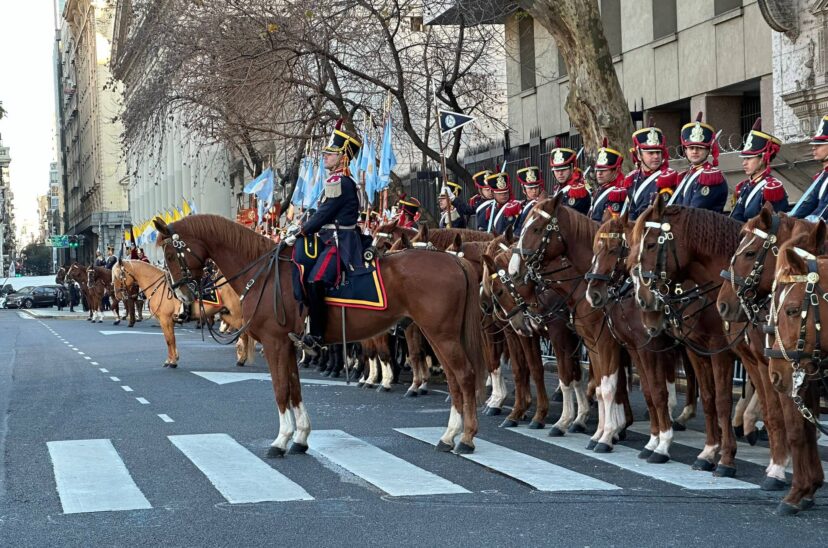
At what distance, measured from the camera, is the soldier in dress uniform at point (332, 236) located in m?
11.6

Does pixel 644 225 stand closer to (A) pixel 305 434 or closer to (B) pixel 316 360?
(A) pixel 305 434

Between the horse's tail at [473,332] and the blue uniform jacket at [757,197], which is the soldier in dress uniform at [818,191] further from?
the horse's tail at [473,332]

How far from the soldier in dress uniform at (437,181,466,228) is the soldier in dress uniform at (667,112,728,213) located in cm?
708

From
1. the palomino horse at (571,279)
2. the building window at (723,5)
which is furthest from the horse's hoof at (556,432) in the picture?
the building window at (723,5)

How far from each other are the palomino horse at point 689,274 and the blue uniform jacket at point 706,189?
0.96 metres

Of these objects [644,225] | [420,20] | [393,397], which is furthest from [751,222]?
[420,20]

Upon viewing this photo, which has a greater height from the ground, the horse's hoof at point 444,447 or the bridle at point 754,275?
the bridle at point 754,275

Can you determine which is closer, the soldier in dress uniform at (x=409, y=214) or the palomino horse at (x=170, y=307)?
the soldier in dress uniform at (x=409, y=214)

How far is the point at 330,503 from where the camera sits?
8828 mm

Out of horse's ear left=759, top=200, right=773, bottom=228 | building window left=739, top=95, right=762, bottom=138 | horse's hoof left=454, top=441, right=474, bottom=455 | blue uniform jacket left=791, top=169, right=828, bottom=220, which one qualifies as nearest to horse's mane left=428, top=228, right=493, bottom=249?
horse's hoof left=454, top=441, right=474, bottom=455

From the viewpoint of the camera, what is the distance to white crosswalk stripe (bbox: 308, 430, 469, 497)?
9352 millimetres

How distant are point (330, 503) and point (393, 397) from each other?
762 cm

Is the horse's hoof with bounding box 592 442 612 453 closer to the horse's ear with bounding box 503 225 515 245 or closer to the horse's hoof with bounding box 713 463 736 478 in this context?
the horse's hoof with bounding box 713 463 736 478

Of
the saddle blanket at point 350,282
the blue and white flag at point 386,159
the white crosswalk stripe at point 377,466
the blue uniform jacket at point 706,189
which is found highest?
the blue and white flag at point 386,159
